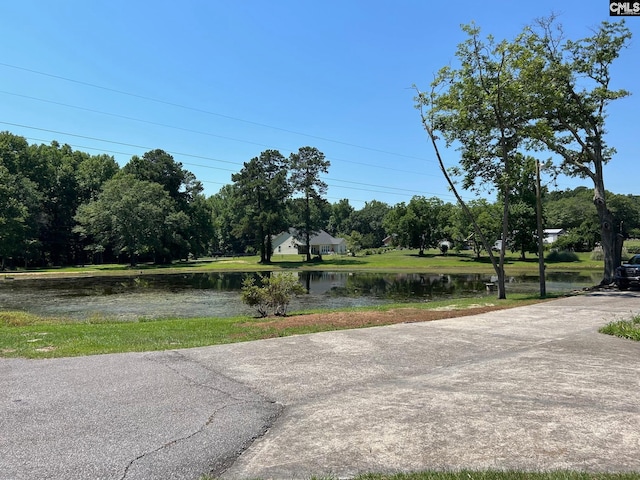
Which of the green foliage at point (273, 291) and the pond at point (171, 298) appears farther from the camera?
the pond at point (171, 298)

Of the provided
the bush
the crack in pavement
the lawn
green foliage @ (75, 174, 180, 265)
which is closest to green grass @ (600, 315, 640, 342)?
the crack in pavement

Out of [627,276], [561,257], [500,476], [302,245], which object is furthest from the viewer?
[302,245]

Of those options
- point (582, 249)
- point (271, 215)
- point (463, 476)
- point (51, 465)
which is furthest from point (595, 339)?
point (582, 249)

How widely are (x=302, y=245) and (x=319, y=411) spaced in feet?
305

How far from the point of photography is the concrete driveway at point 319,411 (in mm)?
4207

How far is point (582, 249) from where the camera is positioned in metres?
77.9

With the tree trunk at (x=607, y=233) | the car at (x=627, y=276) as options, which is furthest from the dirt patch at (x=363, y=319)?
the tree trunk at (x=607, y=233)

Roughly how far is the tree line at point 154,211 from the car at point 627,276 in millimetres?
34488

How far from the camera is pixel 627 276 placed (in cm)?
2355

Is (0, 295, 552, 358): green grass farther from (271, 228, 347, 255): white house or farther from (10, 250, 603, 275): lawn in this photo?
(271, 228, 347, 255): white house

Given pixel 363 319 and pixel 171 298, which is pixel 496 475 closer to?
pixel 363 319

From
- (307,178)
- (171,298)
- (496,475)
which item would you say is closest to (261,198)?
(307,178)

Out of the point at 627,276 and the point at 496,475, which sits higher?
the point at 627,276

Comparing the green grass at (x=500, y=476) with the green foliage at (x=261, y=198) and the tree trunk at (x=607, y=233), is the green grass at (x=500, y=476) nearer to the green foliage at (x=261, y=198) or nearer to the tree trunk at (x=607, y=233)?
the tree trunk at (x=607, y=233)
